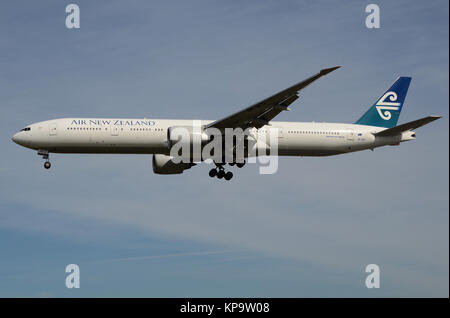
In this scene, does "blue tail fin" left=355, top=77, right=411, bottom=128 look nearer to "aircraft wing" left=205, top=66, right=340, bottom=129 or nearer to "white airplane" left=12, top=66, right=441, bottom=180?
"white airplane" left=12, top=66, right=441, bottom=180

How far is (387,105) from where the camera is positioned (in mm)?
45000

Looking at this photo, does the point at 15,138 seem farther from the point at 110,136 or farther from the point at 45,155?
the point at 110,136

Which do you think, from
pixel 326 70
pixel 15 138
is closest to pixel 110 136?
pixel 15 138

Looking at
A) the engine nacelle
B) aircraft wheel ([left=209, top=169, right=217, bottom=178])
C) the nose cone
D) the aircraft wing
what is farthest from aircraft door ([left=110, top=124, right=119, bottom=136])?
aircraft wheel ([left=209, top=169, right=217, bottom=178])

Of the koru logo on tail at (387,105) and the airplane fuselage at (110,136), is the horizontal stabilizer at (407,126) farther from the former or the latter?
the airplane fuselage at (110,136)

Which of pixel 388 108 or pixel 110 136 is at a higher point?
pixel 388 108

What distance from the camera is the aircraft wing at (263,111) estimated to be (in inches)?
1326

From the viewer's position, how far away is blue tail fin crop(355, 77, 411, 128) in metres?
44.1

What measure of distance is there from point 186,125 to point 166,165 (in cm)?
464

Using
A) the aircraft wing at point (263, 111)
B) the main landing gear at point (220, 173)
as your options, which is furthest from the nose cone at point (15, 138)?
the main landing gear at point (220, 173)
